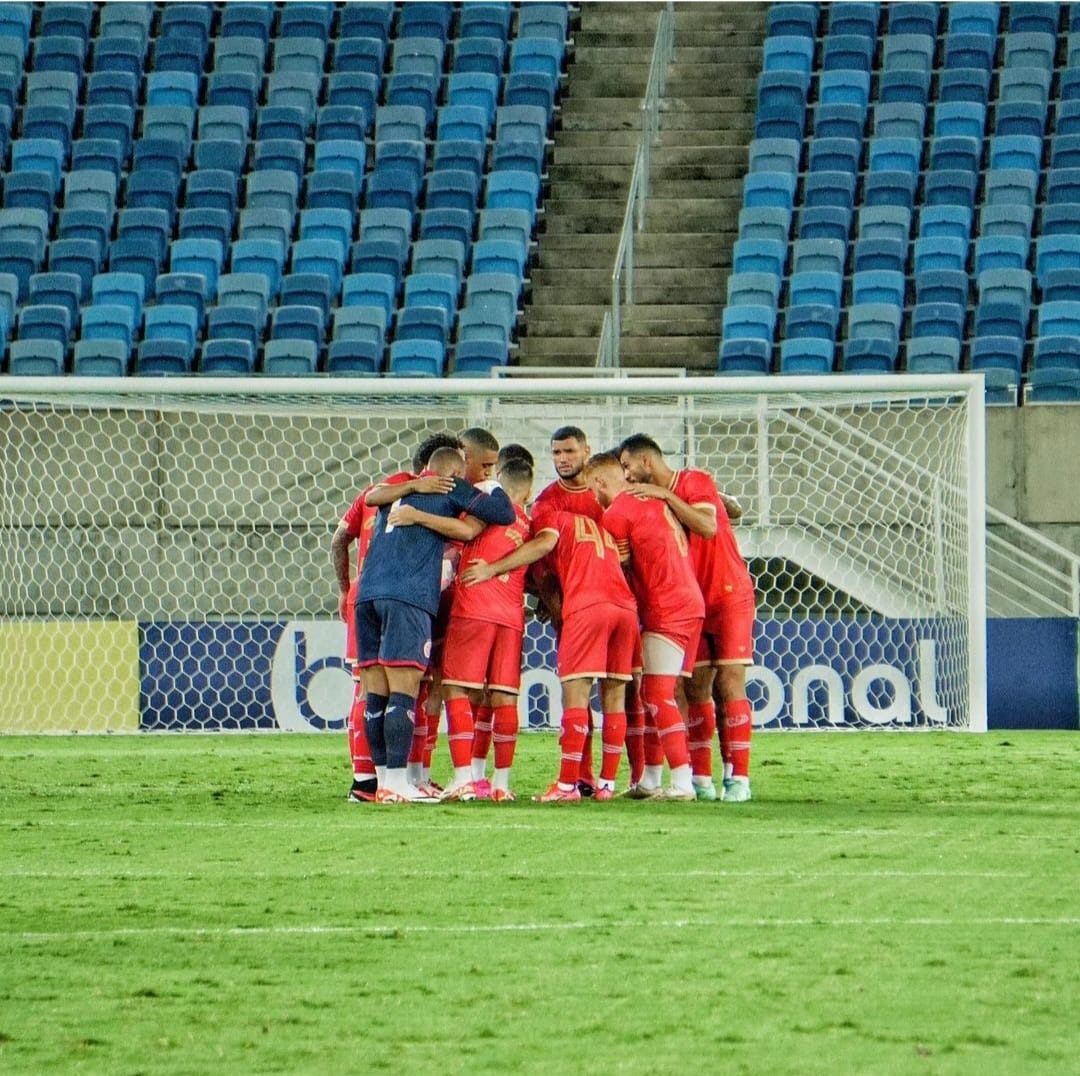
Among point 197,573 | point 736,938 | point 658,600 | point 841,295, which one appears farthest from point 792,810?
point 841,295

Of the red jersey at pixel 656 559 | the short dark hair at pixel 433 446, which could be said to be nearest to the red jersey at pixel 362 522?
the short dark hair at pixel 433 446

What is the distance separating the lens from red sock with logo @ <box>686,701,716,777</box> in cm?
860

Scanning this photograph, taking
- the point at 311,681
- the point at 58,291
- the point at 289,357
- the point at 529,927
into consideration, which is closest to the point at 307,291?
the point at 289,357

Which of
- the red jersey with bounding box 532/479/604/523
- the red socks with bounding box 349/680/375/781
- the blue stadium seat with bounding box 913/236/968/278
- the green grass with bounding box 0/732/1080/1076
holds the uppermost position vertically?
the blue stadium seat with bounding box 913/236/968/278

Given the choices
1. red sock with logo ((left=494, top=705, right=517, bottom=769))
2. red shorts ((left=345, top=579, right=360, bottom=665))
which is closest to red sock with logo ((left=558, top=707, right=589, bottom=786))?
red sock with logo ((left=494, top=705, right=517, bottom=769))

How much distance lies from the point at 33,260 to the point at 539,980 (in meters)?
15.4

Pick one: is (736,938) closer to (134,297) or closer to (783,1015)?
(783,1015)

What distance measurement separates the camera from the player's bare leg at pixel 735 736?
8336mm

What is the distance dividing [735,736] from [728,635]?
0.45 meters

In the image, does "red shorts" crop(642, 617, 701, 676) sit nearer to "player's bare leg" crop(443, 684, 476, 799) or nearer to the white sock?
the white sock

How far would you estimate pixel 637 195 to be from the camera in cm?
1947

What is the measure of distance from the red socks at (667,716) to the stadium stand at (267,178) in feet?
28.4

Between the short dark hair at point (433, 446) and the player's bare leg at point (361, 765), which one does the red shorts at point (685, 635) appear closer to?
the short dark hair at point (433, 446)

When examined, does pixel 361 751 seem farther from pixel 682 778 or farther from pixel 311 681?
pixel 311 681
